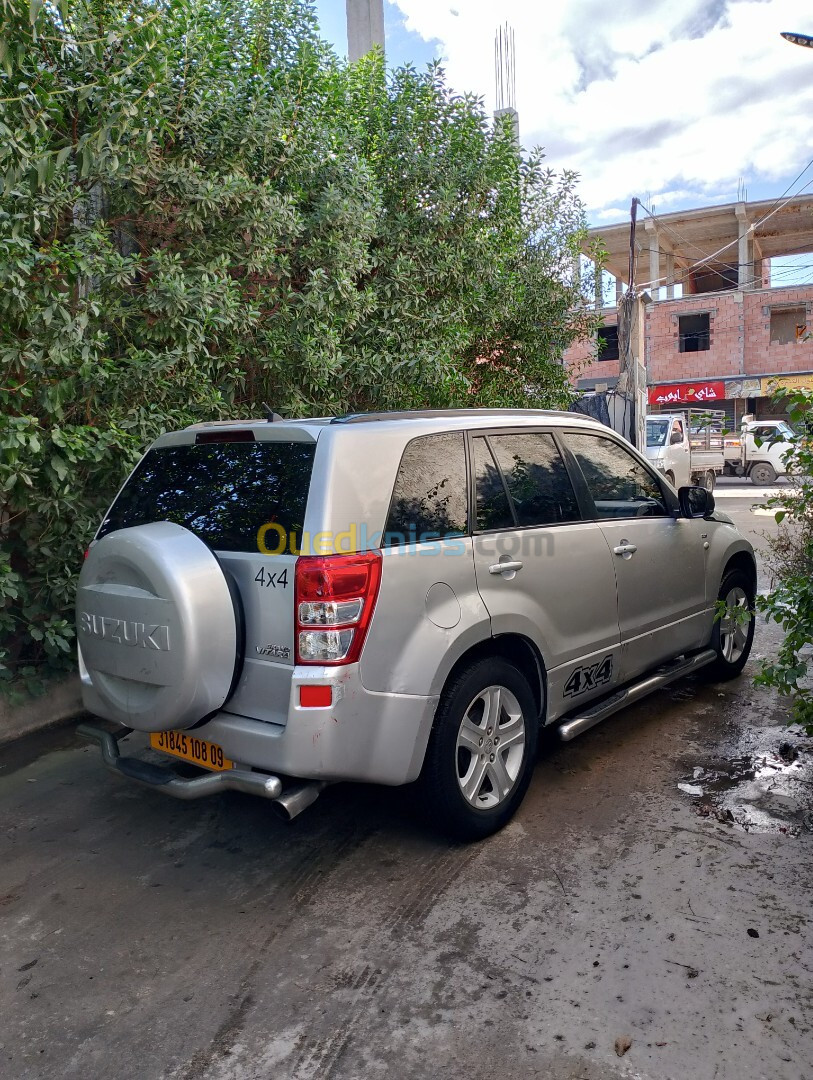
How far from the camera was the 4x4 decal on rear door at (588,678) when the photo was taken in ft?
13.2

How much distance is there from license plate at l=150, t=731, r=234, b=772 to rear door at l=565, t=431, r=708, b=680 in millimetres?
2215

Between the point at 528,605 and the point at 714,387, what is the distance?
32.4m

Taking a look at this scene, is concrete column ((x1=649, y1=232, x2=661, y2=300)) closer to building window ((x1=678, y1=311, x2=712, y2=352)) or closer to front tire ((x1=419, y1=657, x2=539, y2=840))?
building window ((x1=678, y1=311, x2=712, y2=352))

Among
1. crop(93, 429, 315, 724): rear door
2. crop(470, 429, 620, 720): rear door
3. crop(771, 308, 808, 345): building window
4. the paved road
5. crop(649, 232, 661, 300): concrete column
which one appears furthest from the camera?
crop(649, 232, 661, 300): concrete column

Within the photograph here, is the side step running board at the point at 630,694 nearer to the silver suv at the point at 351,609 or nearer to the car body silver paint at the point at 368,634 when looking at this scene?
the silver suv at the point at 351,609

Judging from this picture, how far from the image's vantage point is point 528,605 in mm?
3707

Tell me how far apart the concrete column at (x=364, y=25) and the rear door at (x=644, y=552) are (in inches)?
343

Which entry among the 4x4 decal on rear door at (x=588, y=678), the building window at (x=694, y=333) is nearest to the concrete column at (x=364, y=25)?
the 4x4 decal on rear door at (x=588, y=678)

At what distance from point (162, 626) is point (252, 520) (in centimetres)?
53

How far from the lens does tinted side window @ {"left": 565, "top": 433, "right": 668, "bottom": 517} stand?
14.4 ft

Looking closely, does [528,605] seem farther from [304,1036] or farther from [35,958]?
[35,958]

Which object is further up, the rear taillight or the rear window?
the rear window

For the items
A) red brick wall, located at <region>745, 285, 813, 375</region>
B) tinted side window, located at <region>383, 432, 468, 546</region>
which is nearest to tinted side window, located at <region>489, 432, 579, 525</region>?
tinted side window, located at <region>383, 432, 468, 546</region>

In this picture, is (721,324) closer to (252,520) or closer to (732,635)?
(732,635)
